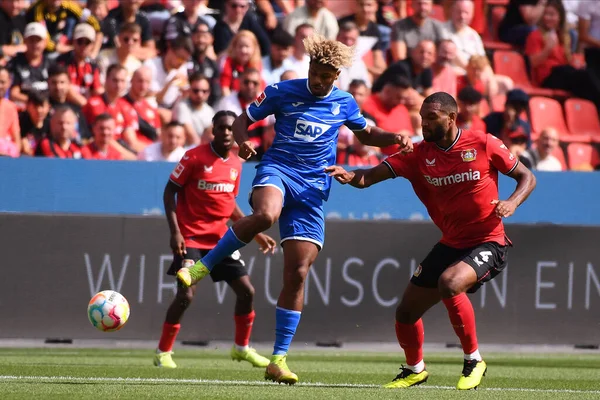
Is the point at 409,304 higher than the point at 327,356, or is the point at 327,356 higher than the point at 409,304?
the point at 409,304

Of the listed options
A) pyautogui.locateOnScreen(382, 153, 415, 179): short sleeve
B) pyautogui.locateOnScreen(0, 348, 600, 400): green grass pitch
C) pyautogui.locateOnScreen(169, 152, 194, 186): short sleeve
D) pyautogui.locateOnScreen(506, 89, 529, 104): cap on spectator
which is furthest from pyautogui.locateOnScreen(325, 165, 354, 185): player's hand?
pyautogui.locateOnScreen(506, 89, 529, 104): cap on spectator

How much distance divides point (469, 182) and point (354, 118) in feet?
3.29

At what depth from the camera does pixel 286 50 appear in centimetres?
1565

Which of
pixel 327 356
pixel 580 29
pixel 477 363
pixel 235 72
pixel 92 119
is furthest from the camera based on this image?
pixel 580 29

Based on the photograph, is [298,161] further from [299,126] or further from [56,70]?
[56,70]

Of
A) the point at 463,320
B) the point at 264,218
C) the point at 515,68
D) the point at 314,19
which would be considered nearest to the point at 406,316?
the point at 463,320

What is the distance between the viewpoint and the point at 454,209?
26.7 feet

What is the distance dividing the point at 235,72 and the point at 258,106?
7354 millimetres

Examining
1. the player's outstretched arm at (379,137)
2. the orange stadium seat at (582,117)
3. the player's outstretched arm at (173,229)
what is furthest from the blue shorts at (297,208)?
the orange stadium seat at (582,117)

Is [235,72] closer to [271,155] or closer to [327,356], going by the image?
[327,356]

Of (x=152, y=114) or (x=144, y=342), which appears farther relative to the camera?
(x=152, y=114)

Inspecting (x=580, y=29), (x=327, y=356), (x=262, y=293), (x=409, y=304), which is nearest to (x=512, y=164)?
(x=409, y=304)

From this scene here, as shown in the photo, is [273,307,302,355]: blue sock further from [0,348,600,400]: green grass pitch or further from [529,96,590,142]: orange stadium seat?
[529,96,590,142]: orange stadium seat

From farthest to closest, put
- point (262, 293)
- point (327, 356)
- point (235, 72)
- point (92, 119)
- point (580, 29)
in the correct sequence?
1. point (580, 29)
2. point (235, 72)
3. point (92, 119)
4. point (262, 293)
5. point (327, 356)
